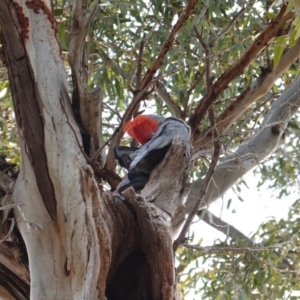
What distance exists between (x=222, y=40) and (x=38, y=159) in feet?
4.92

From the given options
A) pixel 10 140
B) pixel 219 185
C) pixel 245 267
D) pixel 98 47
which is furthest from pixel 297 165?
pixel 10 140

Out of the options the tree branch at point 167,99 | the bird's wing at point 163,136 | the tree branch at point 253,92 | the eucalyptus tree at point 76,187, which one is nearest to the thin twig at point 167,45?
the eucalyptus tree at point 76,187

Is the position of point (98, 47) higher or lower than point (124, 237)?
higher

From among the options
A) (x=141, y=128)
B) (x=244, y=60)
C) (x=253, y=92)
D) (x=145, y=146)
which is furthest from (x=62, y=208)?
(x=253, y=92)

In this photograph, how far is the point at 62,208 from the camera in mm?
1432

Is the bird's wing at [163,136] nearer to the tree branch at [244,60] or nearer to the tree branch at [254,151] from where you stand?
the tree branch at [244,60]

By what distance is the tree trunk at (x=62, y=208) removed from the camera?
141 centimetres

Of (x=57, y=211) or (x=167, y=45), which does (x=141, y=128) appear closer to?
(x=167, y=45)

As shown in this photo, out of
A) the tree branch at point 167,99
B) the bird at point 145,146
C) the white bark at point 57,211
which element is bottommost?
the white bark at point 57,211

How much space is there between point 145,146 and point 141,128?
0.15 m

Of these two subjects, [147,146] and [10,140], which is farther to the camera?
[10,140]

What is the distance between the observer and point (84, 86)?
1.72 m

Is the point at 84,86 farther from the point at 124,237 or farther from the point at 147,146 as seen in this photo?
the point at 124,237

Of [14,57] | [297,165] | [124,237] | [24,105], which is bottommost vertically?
[124,237]
